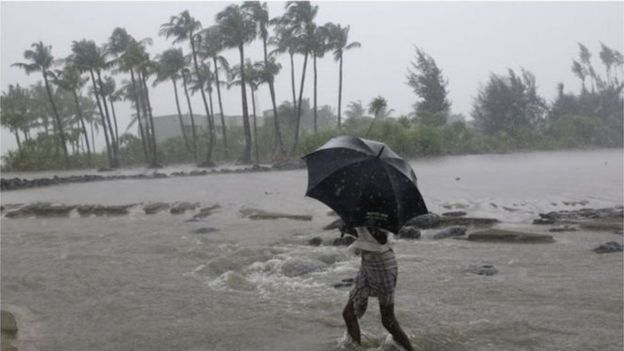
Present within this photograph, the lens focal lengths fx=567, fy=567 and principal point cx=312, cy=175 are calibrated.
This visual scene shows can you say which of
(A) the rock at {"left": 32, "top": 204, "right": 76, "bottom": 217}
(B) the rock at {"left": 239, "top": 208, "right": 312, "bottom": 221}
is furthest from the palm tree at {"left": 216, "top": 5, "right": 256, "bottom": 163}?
(B) the rock at {"left": 239, "top": 208, "right": 312, "bottom": 221}

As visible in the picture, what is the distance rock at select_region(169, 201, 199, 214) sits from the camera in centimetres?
1378

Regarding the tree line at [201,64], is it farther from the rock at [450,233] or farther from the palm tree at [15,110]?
the rock at [450,233]

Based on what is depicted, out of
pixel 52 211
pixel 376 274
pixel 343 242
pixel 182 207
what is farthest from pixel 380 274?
pixel 52 211

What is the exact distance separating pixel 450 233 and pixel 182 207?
23.8 feet

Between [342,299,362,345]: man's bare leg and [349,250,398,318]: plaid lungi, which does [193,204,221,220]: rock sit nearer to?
[342,299,362,345]: man's bare leg

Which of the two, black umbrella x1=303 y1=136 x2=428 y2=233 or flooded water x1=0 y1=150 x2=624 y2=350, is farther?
flooded water x1=0 y1=150 x2=624 y2=350

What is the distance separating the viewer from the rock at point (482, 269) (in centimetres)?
681

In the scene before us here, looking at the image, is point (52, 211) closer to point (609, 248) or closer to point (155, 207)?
point (155, 207)

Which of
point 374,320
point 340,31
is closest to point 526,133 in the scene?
point 340,31

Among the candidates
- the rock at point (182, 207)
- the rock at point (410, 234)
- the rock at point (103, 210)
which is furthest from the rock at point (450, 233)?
the rock at point (103, 210)

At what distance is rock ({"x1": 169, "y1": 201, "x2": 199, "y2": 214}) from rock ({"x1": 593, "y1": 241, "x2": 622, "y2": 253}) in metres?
9.31

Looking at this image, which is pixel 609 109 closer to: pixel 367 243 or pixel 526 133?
pixel 526 133

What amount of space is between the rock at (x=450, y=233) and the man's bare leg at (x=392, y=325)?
5.19 meters

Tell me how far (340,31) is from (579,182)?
28662 mm
